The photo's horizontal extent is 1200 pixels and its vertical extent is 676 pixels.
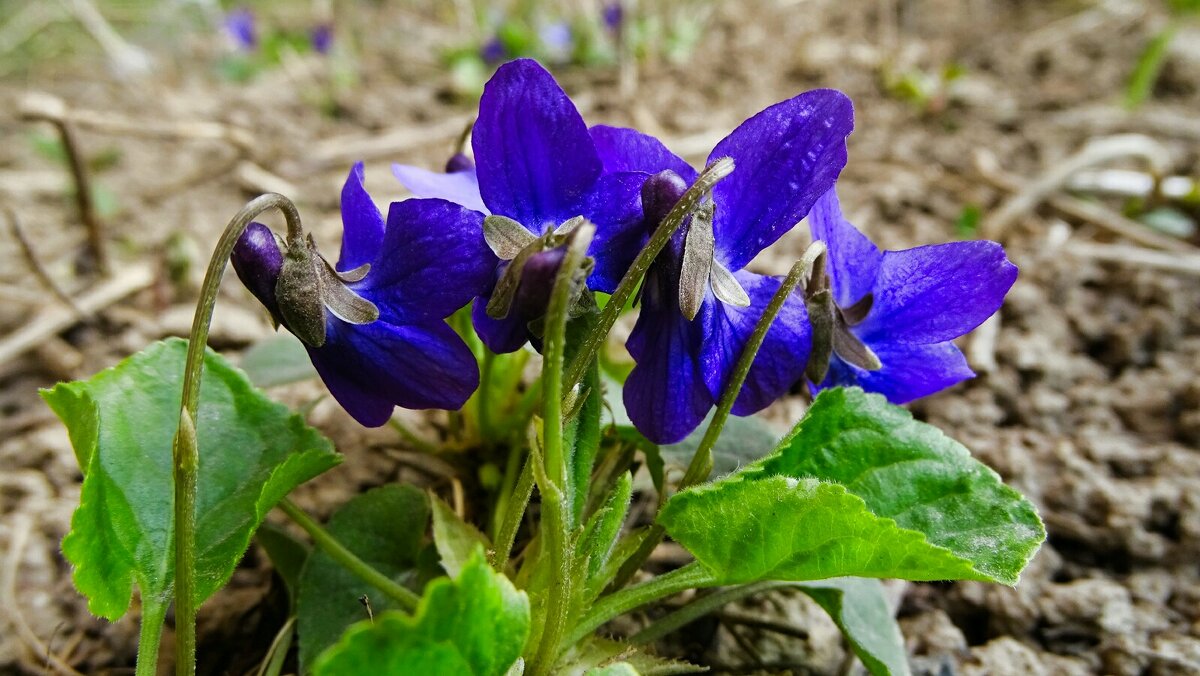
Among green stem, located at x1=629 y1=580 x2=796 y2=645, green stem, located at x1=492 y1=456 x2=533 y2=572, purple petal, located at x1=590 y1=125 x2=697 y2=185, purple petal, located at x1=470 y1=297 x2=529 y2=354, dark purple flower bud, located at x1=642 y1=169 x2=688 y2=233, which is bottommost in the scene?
green stem, located at x1=629 y1=580 x2=796 y2=645

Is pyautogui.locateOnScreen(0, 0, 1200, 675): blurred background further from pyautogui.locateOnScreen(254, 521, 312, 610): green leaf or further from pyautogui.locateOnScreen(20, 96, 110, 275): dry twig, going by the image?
pyautogui.locateOnScreen(254, 521, 312, 610): green leaf

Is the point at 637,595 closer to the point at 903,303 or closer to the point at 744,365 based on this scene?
the point at 744,365

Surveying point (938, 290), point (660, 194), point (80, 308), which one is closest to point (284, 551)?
point (660, 194)

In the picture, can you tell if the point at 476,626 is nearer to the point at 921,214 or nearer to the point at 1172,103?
the point at 921,214

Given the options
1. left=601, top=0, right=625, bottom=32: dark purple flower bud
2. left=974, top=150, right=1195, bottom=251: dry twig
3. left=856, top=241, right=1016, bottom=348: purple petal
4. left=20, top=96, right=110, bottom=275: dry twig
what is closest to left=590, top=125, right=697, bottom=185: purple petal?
left=856, top=241, right=1016, bottom=348: purple petal

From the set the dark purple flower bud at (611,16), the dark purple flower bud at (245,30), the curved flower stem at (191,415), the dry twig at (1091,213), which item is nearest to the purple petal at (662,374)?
the curved flower stem at (191,415)

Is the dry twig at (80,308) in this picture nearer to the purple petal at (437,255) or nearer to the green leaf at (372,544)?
the green leaf at (372,544)
